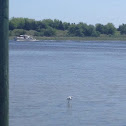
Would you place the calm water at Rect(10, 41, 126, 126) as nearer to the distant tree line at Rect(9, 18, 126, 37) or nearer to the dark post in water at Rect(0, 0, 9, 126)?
the dark post in water at Rect(0, 0, 9, 126)

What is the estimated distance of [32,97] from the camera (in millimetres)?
23859

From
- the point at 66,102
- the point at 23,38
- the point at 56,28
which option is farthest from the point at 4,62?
the point at 56,28

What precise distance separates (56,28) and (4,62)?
155366 mm

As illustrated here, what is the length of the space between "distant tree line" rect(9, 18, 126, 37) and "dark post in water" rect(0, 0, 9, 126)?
146 meters

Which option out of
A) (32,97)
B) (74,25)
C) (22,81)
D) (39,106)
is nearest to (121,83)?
(22,81)

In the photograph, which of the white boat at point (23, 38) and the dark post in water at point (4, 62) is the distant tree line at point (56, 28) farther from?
the dark post in water at point (4, 62)

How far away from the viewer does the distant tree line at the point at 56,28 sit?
154 meters

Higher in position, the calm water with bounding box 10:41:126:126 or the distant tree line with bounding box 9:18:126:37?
the calm water with bounding box 10:41:126:126

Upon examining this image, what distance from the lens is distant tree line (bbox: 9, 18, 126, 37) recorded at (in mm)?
153625

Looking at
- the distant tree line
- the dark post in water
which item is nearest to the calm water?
the dark post in water

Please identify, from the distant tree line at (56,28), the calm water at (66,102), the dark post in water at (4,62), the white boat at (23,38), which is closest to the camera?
the dark post in water at (4,62)

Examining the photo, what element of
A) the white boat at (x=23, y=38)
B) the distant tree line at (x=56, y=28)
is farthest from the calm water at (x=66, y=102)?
the distant tree line at (x=56, y=28)

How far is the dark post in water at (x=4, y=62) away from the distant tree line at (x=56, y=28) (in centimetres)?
14617

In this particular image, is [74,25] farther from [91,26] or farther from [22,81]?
[22,81]
